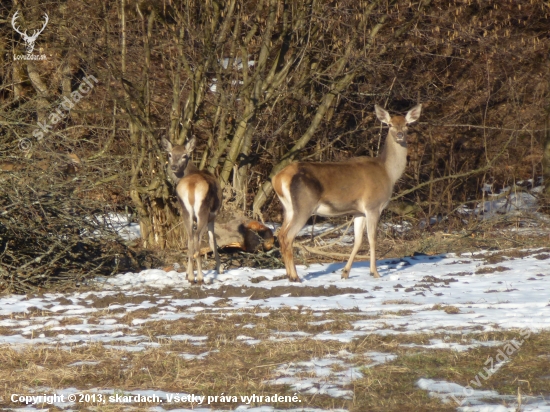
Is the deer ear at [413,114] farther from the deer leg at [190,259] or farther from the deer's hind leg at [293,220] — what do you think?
the deer leg at [190,259]

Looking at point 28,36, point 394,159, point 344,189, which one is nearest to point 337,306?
point 344,189

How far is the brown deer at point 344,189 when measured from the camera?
10.4 meters

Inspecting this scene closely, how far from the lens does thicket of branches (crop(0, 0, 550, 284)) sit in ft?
44.4

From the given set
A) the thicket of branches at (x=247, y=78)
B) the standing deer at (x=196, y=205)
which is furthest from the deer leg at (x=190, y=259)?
the thicket of branches at (x=247, y=78)

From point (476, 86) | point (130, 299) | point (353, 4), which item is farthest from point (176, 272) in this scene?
point (476, 86)

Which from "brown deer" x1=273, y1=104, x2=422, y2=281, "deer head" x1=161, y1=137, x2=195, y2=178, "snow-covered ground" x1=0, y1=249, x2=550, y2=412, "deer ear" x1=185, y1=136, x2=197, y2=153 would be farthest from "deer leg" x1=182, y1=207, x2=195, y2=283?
"deer ear" x1=185, y1=136, x2=197, y2=153

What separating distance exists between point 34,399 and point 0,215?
4875mm

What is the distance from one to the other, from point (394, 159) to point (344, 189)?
1.16m

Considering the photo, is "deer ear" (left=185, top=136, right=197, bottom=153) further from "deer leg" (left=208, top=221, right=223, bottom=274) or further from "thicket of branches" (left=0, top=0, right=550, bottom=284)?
"thicket of branches" (left=0, top=0, right=550, bottom=284)

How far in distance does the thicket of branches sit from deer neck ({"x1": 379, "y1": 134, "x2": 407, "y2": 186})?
2.16m

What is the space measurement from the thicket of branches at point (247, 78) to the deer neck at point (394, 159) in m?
2.16

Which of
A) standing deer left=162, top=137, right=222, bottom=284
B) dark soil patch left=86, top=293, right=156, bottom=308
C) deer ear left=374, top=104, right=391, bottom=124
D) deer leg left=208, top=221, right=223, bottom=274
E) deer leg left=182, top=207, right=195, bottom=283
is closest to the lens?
dark soil patch left=86, top=293, right=156, bottom=308

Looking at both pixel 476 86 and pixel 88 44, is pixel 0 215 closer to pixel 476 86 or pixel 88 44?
pixel 88 44

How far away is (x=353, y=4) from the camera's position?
14.0 m
